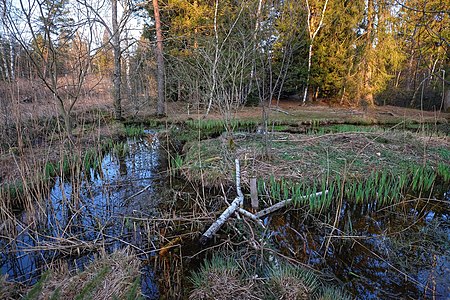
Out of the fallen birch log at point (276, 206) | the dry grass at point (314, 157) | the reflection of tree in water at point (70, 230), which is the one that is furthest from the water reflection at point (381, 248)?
the reflection of tree in water at point (70, 230)

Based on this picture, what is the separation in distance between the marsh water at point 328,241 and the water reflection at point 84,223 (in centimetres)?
1

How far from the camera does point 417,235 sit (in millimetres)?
2844

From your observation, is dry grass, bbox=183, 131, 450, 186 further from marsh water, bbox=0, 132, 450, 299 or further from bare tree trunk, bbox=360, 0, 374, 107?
bare tree trunk, bbox=360, 0, 374, 107

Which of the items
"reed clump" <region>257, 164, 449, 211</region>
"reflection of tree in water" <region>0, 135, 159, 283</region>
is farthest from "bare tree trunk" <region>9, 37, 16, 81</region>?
"reed clump" <region>257, 164, 449, 211</region>

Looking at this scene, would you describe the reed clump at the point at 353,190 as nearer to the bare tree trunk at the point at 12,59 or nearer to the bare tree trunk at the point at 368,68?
the bare tree trunk at the point at 12,59

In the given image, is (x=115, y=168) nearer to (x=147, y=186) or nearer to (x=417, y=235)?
(x=147, y=186)

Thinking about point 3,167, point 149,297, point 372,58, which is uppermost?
point 372,58

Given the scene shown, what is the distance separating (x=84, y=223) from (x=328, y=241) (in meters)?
2.85

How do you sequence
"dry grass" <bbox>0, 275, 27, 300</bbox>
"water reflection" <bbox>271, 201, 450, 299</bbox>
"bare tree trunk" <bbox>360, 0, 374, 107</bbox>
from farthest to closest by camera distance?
"bare tree trunk" <bbox>360, 0, 374, 107</bbox> → "water reflection" <bbox>271, 201, 450, 299</bbox> → "dry grass" <bbox>0, 275, 27, 300</bbox>

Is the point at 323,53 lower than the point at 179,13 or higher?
lower

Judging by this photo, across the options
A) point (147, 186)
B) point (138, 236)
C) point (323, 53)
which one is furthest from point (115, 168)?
point (323, 53)

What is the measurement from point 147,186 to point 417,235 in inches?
149

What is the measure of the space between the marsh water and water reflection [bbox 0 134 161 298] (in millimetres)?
10

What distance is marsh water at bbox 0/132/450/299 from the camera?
2209mm
